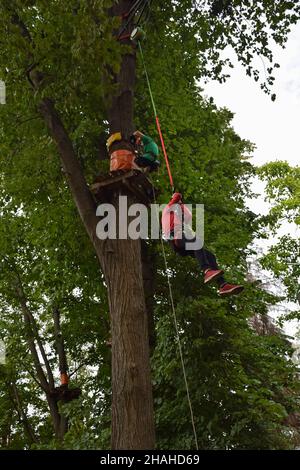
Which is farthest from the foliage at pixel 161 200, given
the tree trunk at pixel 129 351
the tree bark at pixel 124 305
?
the tree trunk at pixel 129 351

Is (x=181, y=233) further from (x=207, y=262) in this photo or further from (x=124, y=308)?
(x=124, y=308)

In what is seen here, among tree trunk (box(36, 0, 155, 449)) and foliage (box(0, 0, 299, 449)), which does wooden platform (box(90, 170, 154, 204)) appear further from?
foliage (box(0, 0, 299, 449))

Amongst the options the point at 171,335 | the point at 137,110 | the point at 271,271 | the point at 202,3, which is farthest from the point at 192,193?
the point at 271,271

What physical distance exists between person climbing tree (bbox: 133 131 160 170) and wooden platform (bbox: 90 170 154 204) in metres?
0.35

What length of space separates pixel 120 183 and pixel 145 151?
0.87 metres

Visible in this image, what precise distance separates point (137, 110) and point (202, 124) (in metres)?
1.36

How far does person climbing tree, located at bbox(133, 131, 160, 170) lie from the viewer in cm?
607

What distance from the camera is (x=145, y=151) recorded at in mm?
6156

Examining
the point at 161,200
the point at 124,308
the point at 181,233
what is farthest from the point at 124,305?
the point at 161,200

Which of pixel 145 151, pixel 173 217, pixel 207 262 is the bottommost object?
pixel 207 262

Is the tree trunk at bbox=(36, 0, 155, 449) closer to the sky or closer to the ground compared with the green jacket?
closer to the ground

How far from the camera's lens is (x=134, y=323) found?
480 centimetres

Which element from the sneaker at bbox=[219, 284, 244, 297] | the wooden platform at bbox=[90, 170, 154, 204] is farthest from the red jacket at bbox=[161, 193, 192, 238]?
the sneaker at bbox=[219, 284, 244, 297]

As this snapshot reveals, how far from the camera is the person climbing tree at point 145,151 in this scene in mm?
6074
